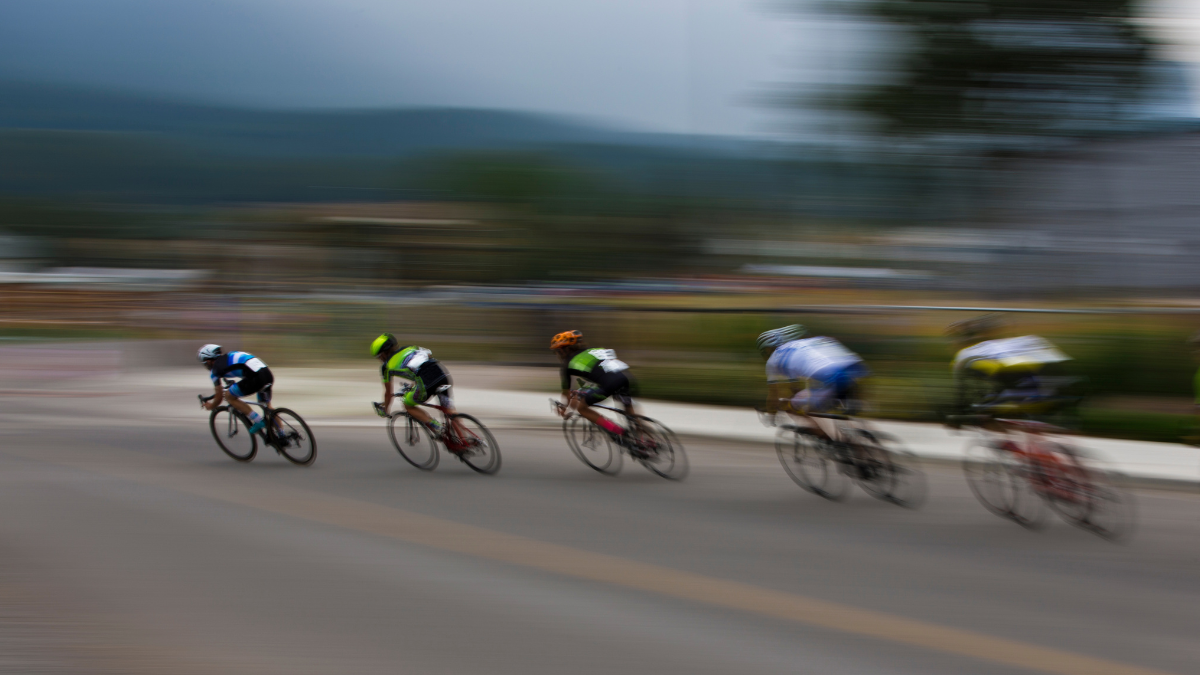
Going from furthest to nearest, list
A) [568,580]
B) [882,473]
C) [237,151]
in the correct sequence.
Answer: [237,151] → [882,473] → [568,580]

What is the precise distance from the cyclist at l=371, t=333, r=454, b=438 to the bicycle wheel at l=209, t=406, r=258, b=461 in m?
1.91

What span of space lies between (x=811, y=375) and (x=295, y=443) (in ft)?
18.6

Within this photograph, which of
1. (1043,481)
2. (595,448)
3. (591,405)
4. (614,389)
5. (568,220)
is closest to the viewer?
(1043,481)

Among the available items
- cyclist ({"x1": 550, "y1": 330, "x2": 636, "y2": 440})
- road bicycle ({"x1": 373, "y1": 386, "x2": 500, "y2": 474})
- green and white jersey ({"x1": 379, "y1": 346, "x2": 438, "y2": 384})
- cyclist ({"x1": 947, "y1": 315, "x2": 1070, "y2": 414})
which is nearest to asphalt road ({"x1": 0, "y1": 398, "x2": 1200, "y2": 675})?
road bicycle ({"x1": 373, "y1": 386, "x2": 500, "y2": 474})

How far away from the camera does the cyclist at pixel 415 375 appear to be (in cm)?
922

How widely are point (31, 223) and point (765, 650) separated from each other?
85656mm

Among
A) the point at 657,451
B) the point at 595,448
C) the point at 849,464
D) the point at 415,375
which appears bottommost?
the point at 849,464

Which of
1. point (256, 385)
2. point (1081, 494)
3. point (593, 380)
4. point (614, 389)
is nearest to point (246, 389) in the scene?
point (256, 385)

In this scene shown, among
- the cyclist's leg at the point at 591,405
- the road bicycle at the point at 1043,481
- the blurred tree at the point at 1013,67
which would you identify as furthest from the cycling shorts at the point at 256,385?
the blurred tree at the point at 1013,67

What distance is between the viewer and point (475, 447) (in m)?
A: 9.44

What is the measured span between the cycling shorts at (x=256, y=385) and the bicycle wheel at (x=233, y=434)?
245 mm

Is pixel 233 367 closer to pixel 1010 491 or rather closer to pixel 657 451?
pixel 657 451

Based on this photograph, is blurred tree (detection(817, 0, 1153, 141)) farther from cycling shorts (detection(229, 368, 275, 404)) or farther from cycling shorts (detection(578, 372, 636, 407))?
cycling shorts (detection(229, 368, 275, 404))

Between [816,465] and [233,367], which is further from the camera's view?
[233,367]
